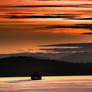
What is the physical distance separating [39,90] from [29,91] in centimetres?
97

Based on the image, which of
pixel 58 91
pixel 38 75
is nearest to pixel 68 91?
pixel 58 91

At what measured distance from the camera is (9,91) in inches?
1437

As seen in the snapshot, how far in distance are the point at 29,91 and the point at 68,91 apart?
118 inches

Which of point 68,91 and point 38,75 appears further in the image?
point 38,75

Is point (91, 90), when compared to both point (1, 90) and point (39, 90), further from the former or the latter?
point (1, 90)

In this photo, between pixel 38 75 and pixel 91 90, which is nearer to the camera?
pixel 91 90

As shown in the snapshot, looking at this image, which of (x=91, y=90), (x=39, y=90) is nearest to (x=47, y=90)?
(x=39, y=90)

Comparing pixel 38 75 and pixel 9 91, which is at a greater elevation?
pixel 38 75

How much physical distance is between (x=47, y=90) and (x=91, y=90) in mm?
3360

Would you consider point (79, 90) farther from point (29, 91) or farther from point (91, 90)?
point (29, 91)

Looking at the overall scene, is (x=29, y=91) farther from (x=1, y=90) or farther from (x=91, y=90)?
(x=91, y=90)

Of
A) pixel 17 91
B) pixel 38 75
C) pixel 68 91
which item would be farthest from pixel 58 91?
pixel 38 75

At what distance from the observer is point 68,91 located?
36.1 metres

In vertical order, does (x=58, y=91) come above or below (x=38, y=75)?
below
